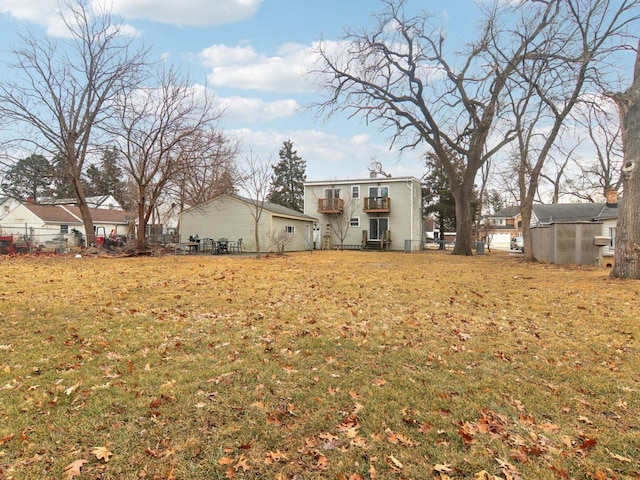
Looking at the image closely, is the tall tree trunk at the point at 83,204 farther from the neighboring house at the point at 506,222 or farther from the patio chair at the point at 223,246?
the neighboring house at the point at 506,222

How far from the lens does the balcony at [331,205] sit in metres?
29.7

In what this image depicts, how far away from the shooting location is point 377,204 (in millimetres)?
29188

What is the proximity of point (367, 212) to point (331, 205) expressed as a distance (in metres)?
3.01

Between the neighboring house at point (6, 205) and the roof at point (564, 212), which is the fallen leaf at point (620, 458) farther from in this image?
the neighboring house at point (6, 205)

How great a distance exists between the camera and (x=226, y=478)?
85.4 inches

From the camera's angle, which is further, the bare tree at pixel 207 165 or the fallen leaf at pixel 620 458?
the bare tree at pixel 207 165

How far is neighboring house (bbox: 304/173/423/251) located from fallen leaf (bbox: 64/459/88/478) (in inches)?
1045

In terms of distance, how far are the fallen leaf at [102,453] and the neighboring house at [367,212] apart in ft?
86.6

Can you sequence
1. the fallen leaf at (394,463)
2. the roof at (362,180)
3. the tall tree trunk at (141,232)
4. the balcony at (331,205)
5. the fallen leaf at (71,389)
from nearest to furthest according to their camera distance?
the fallen leaf at (394,463), the fallen leaf at (71,389), the tall tree trunk at (141,232), the roof at (362,180), the balcony at (331,205)

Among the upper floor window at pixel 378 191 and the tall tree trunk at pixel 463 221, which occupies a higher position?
the upper floor window at pixel 378 191

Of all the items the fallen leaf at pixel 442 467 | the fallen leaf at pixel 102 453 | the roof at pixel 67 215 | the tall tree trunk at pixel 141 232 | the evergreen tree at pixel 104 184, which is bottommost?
the fallen leaf at pixel 442 467

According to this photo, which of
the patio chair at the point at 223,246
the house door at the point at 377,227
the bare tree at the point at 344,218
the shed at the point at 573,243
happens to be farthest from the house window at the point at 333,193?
the shed at the point at 573,243

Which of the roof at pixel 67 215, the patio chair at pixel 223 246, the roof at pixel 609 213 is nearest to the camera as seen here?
the patio chair at pixel 223 246

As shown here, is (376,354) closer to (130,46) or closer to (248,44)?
(248,44)
